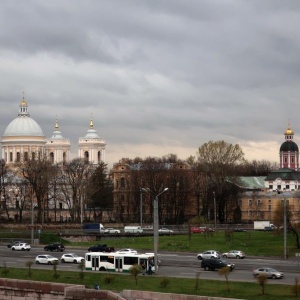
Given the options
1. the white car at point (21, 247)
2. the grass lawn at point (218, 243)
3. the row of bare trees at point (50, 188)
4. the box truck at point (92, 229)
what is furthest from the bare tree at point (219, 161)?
the white car at point (21, 247)

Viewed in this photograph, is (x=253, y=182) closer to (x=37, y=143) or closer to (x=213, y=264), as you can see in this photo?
(x=37, y=143)

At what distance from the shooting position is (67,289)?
4250 centimetres

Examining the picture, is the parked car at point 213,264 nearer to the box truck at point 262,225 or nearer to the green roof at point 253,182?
the box truck at point 262,225

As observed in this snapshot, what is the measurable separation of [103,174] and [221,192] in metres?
22.2

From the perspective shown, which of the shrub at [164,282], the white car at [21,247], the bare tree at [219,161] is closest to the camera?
the shrub at [164,282]

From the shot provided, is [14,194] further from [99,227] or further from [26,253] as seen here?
[26,253]

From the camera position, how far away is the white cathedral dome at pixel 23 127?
173 meters

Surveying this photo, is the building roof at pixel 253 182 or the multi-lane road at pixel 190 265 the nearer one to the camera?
the multi-lane road at pixel 190 265

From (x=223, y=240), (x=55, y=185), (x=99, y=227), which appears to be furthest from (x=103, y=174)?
(x=223, y=240)

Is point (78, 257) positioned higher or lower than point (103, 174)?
lower

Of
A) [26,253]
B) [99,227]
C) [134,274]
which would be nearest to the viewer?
[134,274]

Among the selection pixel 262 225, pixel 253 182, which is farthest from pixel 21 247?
pixel 253 182

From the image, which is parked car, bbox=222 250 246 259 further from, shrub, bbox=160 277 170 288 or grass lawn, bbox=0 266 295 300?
shrub, bbox=160 277 170 288

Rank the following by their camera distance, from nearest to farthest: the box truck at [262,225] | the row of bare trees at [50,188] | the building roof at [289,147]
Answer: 1. the box truck at [262,225]
2. the row of bare trees at [50,188]
3. the building roof at [289,147]
